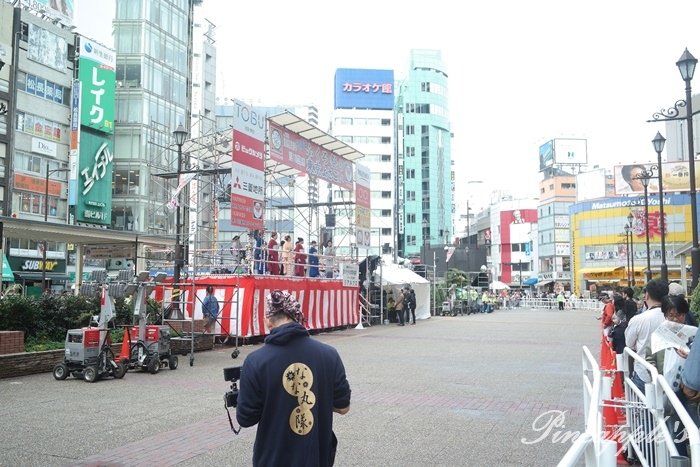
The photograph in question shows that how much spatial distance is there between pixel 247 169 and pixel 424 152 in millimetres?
95114

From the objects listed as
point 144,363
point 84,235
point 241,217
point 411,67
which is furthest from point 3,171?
point 411,67

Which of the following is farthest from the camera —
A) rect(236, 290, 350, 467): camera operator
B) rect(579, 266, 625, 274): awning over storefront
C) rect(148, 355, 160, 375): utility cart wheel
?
rect(579, 266, 625, 274): awning over storefront

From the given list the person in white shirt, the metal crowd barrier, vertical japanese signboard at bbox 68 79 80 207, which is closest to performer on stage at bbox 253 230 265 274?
the person in white shirt

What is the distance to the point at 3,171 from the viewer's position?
152ft

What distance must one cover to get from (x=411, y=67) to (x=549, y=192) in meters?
33.5

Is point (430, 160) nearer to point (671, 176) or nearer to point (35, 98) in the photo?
point (671, 176)

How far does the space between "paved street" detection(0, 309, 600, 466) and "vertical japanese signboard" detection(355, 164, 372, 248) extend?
46.6 feet

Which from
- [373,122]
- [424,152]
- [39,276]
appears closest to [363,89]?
[373,122]

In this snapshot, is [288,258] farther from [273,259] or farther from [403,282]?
[403,282]

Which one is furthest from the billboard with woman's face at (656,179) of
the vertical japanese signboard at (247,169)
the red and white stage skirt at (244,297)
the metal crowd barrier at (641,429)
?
the metal crowd barrier at (641,429)

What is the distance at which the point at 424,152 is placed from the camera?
111250mm

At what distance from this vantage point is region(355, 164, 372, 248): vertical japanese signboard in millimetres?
28594

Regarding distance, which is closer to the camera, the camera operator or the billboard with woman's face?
the camera operator

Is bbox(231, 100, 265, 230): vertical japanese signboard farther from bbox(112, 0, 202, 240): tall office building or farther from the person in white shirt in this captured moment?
bbox(112, 0, 202, 240): tall office building
